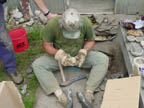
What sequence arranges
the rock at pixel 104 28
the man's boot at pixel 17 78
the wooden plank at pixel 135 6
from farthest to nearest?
the wooden plank at pixel 135 6 → the rock at pixel 104 28 → the man's boot at pixel 17 78

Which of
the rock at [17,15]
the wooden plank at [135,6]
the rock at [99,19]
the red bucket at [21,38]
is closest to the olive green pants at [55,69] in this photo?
the red bucket at [21,38]

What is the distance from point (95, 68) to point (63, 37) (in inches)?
27.1

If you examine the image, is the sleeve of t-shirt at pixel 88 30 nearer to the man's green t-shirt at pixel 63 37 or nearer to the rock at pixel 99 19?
the man's green t-shirt at pixel 63 37

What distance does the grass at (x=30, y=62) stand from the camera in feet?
9.93

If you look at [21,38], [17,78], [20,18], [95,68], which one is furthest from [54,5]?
[95,68]

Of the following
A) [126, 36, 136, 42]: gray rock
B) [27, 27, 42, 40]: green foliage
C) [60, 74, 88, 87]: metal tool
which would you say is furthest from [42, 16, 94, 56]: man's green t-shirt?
[27, 27, 42, 40]: green foliage

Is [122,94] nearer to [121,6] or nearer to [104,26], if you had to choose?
[104,26]

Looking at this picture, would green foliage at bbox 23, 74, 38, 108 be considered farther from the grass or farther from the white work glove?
the white work glove

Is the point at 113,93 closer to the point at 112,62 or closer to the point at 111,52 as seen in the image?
the point at 112,62

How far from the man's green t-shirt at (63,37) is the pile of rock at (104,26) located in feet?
3.74

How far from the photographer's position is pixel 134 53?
9.12 feet

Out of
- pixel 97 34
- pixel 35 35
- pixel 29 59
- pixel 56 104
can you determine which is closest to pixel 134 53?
pixel 56 104

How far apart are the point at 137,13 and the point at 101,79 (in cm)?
280

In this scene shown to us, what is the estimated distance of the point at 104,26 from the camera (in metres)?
4.33
